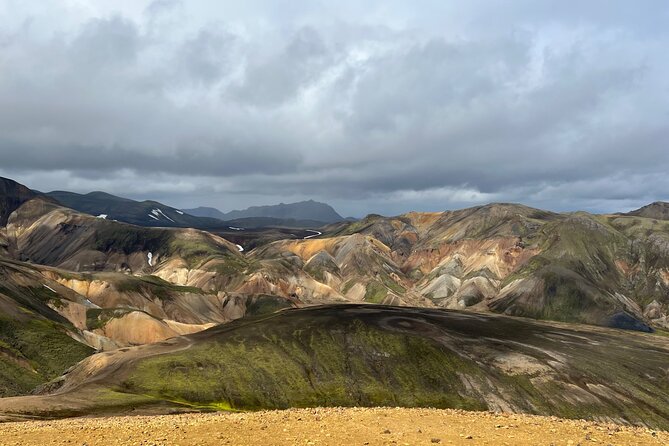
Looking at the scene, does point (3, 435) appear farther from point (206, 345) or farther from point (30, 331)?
point (30, 331)

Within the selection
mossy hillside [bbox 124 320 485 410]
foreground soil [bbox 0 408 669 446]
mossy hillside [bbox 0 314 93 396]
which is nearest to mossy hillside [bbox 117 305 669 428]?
mossy hillside [bbox 124 320 485 410]

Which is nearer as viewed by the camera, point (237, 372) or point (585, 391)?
point (237, 372)

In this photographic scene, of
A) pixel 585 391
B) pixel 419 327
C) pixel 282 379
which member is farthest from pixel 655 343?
pixel 282 379

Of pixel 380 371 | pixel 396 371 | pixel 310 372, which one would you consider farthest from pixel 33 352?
pixel 396 371

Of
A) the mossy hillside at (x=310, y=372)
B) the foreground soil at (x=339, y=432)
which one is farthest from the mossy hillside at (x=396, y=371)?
the foreground soil at (x=339, y=432)

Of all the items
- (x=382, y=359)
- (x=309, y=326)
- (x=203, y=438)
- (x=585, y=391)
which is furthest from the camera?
(x=309, y=326)

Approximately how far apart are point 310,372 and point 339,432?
106296 mm

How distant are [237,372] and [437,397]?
5036cm

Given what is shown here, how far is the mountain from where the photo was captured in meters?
111

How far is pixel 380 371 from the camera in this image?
440 feet

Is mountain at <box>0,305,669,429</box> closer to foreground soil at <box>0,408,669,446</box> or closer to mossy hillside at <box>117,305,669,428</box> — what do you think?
mossy hillside at <box>117,305,669,428</box>

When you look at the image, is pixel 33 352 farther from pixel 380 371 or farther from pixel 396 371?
pixel 396 371

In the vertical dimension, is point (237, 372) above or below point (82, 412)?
below

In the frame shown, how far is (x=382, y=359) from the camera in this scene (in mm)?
139875
